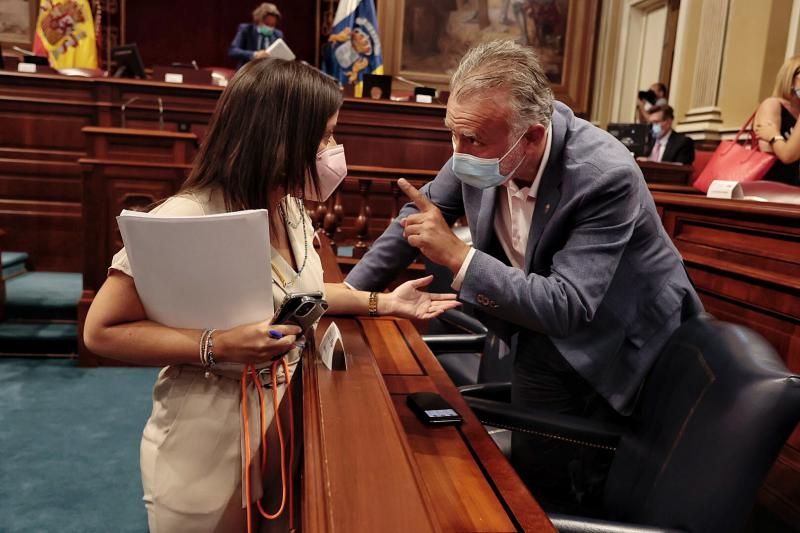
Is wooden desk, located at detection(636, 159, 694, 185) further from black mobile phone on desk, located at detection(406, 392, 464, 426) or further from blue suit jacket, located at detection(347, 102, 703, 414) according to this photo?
black mobile phone on desk, located at detection(406, 392, 464, 426)

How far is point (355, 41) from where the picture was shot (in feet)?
24.7

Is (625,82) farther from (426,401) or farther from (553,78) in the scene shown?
(426,401)

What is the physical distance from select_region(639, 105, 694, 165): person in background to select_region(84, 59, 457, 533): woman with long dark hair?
16.5 feet

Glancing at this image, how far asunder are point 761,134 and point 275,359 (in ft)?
9.54

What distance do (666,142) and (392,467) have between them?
5742mm

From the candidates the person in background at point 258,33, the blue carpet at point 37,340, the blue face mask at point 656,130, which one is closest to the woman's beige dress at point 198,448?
the blue carpet at point 37,340

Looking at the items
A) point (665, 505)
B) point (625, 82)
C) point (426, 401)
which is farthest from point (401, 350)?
point (625, 82)

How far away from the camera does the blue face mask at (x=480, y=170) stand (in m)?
1.51

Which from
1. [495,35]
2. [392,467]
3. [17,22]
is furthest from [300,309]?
[17,22]

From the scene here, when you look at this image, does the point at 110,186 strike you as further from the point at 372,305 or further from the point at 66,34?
the point at 66,34

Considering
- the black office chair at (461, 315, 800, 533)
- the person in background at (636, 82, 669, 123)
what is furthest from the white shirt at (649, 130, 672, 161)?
the black office chair at (461, 315, 800, 533)

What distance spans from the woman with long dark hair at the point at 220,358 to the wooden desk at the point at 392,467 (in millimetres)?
176

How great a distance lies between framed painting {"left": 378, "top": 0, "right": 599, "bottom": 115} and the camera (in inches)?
351

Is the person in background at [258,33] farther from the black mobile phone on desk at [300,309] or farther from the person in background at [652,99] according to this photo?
the black mobile phone on desk at [300,309]
